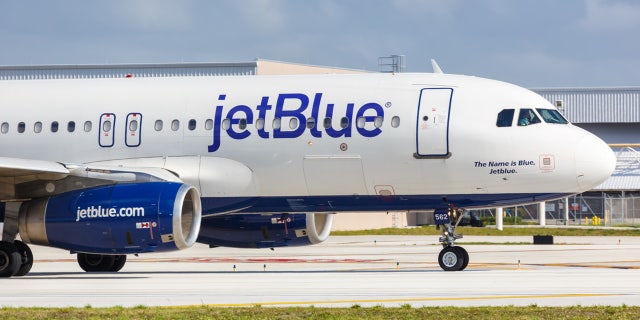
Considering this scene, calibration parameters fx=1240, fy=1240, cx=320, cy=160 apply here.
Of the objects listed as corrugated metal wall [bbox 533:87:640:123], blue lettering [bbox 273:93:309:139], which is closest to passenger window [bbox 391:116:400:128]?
blue lettering [bbox 273:93:309:139]

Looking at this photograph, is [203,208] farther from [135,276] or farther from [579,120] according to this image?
[579,120]

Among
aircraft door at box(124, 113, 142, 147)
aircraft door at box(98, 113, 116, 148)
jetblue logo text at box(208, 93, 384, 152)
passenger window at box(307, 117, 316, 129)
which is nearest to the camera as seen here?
jetblue logo text at box(208, 93, 384, 152)

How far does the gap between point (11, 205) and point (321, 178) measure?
21.7ft

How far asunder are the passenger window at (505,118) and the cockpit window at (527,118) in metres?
0.19

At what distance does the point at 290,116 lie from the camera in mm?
26938

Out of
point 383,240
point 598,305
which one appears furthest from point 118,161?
point 383,240

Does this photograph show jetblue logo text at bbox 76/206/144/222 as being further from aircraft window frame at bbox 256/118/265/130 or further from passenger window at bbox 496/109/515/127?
passenger window at bbox 496/109/515/127

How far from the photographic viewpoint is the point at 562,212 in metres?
85.5

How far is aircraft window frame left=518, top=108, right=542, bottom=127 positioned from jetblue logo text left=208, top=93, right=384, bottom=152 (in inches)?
115

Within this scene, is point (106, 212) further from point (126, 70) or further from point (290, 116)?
point (126, 70)

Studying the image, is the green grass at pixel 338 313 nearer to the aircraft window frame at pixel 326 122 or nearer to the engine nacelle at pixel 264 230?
the aircraft window frame at pixel 326 122

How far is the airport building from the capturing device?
A: 2506 inches

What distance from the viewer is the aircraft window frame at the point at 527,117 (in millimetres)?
26094

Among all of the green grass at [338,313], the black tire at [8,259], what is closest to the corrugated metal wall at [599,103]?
the black tire at [8,259]
